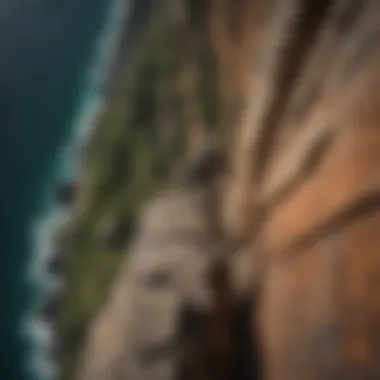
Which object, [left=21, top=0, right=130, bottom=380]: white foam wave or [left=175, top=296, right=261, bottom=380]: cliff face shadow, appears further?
[left=21, top=0, right=130, bottom=380]: white foam wave

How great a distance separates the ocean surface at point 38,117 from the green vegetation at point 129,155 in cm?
3

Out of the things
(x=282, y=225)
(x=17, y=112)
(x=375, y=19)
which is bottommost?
(x=282, y=225)

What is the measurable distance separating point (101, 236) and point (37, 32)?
0.29 meters

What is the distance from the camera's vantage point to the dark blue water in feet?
3.51

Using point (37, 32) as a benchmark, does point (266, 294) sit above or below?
below

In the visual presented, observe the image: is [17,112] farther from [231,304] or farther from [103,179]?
[231,304]

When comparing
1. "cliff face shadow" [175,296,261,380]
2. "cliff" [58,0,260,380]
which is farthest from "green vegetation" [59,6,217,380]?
"cliff face shadow" [175,296,261,380]

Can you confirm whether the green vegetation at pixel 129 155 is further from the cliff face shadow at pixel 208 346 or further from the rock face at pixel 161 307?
the cliff face shadow at pixel 208 346

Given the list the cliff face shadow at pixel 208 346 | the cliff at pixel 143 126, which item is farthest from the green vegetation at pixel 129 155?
the cliff face shadow at pixel 208 346

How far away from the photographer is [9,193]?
107 centimetres

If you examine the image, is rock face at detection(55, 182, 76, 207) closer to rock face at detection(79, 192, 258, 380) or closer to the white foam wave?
the white foam wave

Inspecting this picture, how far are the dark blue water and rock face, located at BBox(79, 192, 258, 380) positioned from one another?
0.13 m

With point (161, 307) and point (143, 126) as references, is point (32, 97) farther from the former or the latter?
point (161, 307)

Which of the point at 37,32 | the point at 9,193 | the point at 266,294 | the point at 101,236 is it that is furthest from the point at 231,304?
the point at 37,32
